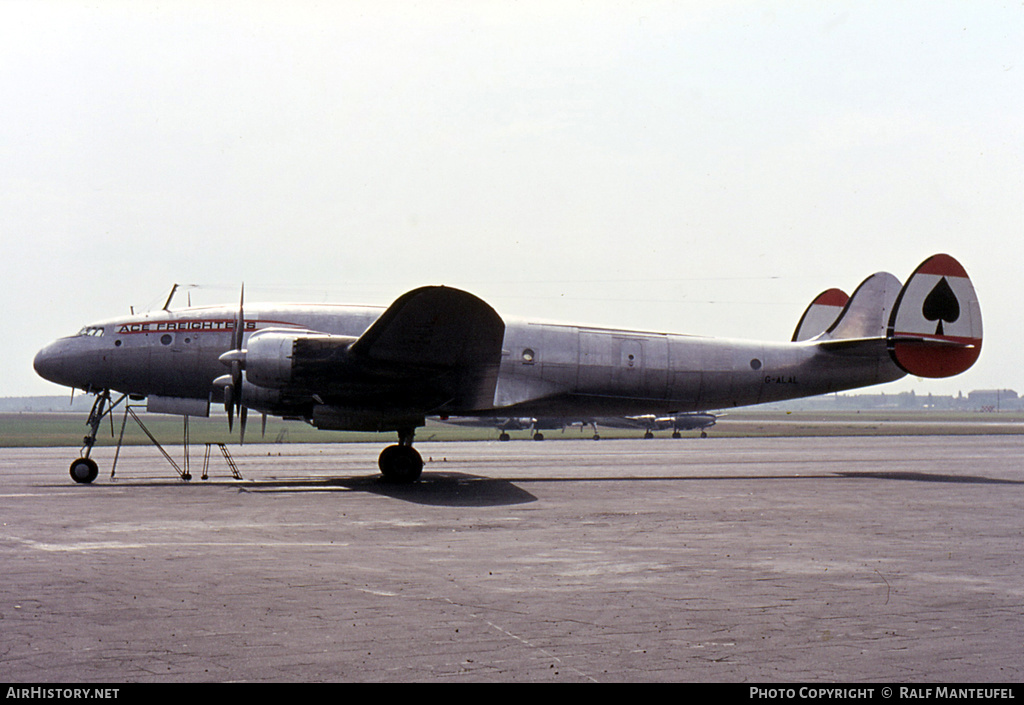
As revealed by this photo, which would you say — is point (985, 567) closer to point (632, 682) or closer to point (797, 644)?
point (797, 644)

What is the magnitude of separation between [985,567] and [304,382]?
1448 centimetres

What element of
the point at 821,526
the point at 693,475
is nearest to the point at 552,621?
the point at 821,526

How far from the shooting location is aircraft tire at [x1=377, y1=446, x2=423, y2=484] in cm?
2181

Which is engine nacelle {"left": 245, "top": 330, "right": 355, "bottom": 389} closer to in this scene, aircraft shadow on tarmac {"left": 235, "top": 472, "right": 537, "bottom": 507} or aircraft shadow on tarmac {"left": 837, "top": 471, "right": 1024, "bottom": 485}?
aircraft shadow on tarmac {"left": 235, "top": 472, "right": 537, "bottom": 507}

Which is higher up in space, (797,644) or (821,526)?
(797,644)

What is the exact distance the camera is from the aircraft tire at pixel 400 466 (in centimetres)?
2181

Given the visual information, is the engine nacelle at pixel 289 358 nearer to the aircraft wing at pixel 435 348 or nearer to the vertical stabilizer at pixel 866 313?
the aircraft wing at pixel 435 348

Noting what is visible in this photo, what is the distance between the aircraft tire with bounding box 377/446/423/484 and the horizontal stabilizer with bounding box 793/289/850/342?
576 inches

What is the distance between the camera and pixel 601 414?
24.8m

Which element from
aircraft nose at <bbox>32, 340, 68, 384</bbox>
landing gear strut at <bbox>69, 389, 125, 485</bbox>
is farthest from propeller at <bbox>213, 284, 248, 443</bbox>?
aircraft nose at <bbox>32, 340, 68, 384</bbox>

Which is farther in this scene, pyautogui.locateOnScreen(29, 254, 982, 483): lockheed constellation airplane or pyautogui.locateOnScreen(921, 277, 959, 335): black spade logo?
pyautogui.locateOnScreen(921, 277, 959, 335): black spade logo

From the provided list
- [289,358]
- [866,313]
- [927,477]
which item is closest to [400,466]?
[289,358]

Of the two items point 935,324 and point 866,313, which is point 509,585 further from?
point 866,313

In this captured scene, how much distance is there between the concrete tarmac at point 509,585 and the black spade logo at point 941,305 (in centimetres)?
709
